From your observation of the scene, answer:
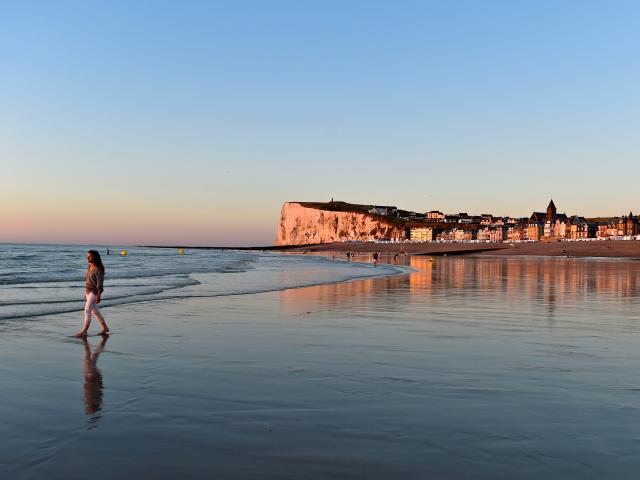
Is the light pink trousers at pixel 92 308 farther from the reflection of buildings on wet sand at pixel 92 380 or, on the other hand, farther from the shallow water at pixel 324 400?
the reflection of buildings on wet sand at pixel 92 380

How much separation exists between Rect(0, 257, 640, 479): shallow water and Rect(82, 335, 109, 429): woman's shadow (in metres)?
0.03

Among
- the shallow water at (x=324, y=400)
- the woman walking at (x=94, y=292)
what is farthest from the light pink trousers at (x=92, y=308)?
the shallow water at (x=324, y=400)

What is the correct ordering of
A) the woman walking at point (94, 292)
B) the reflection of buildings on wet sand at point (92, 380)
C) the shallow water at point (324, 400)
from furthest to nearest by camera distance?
the woman walking at point (94, 292)
the reflection of buildings on wet sand at point (92, 380)
the shallow water at point (324, 400)

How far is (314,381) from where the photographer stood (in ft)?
30.1

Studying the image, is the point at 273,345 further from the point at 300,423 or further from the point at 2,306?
the point at 2,306

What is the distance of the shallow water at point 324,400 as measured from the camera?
569cm

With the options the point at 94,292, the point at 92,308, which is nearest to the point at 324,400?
the point at 92,308

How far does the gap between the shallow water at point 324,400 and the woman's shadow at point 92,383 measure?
0.03 metres

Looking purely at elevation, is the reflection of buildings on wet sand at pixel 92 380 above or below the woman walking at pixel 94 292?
below

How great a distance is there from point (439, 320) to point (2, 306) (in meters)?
14.7

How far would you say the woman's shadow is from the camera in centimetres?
741

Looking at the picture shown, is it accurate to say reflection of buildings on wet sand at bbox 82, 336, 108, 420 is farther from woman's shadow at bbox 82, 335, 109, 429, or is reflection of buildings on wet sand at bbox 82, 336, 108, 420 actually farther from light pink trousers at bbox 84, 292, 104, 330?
light pink trousers at bbox 84, 292, 104, 330

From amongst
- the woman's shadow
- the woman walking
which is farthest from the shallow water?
the woman walking

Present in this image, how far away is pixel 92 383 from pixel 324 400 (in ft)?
11.8
